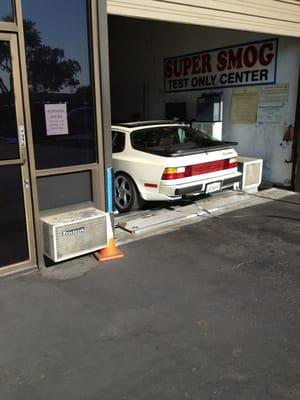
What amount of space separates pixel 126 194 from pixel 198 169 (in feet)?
4.29

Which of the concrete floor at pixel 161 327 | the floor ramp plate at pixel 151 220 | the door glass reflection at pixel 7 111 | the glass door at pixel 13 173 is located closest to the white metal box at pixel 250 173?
the floor ramp plate at pixel 151 220

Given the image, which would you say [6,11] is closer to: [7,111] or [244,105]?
[7,111]

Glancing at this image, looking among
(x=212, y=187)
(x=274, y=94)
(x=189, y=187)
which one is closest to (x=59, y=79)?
(x=189, y=187)

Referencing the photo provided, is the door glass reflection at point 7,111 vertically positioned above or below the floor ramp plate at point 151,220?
above

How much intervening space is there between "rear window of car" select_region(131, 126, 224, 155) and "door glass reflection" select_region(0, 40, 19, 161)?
254cm

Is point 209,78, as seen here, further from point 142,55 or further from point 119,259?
point 119,259

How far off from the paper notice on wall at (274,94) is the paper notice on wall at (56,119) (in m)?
5.29

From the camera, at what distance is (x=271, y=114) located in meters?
8.10

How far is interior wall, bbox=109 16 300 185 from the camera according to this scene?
7.83 meters

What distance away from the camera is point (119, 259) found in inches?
179

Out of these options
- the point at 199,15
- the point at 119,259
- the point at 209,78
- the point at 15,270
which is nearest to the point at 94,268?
the point at 119,259

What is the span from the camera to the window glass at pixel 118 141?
6.49m

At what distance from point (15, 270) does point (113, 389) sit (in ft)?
7.00

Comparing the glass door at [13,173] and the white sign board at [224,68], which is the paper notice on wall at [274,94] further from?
the glass door at [13,173]
